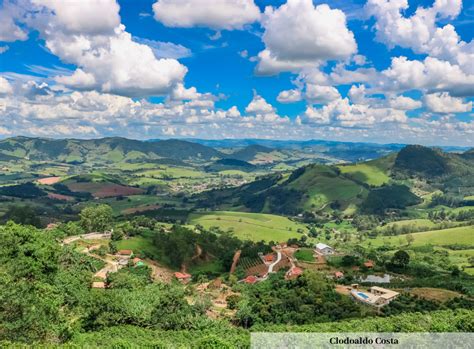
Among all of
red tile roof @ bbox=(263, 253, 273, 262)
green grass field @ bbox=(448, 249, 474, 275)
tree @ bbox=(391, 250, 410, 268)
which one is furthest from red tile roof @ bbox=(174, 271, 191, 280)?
green grass field @ bbox=(448, 249, 474, 275)

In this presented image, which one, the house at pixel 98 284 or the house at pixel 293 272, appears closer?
the house at pixel 98 284

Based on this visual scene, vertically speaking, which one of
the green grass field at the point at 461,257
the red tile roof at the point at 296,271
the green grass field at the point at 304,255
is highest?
the red tile roof at the point at 296,271

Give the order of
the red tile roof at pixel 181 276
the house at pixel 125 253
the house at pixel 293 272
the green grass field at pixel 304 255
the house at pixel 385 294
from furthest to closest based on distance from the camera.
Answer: the green grass field at pixel 304 255, the house at pixel 125 253, the red tile roof at pixel 181 276, the house at pixel 293 272, the house at pixel 385 294

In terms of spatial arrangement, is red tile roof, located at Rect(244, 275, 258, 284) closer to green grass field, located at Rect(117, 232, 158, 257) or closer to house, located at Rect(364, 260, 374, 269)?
house, located at Rect(364, 260, 374, 269)

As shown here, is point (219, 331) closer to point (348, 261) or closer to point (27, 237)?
point (27, 237)

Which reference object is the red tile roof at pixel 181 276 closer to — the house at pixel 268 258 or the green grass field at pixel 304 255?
the house at pixel 268 258

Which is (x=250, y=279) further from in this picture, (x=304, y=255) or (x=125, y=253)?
(x=125, y=253)

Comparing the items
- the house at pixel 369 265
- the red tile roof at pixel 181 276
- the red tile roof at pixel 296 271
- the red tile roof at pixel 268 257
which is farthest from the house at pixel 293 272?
the red tile roof at pixel 181 276

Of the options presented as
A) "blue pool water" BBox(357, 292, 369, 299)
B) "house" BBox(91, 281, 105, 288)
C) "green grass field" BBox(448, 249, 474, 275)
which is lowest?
"green grass field" BBox(448, 249, 474, 275)

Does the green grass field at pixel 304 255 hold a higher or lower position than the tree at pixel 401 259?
lower
